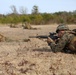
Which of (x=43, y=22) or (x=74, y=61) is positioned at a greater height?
(x=74, y=61)

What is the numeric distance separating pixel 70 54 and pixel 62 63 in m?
1.81

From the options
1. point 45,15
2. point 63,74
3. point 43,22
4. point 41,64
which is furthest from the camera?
point 45,15

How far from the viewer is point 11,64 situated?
375 inches

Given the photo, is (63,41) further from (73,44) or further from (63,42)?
(73,44)

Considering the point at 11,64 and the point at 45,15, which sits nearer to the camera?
the point at 11,64

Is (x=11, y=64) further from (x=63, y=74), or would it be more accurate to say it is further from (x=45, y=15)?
(x=45, y=15)

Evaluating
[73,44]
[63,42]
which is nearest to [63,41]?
[63,42]

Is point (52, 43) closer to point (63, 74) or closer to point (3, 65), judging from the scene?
point (3, 65)

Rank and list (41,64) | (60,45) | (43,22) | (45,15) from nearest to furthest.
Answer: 1. (41,64)
2. (60,45)
3. (43,22)
4. (45,15)

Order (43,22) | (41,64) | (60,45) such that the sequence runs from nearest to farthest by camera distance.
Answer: (41,64) < (60,45) < (43,22)

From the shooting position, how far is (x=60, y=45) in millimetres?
11141

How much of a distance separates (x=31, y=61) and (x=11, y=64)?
678mm

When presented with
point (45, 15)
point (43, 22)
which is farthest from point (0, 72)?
point (45, 15)

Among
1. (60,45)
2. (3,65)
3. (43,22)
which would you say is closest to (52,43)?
(60,45)
